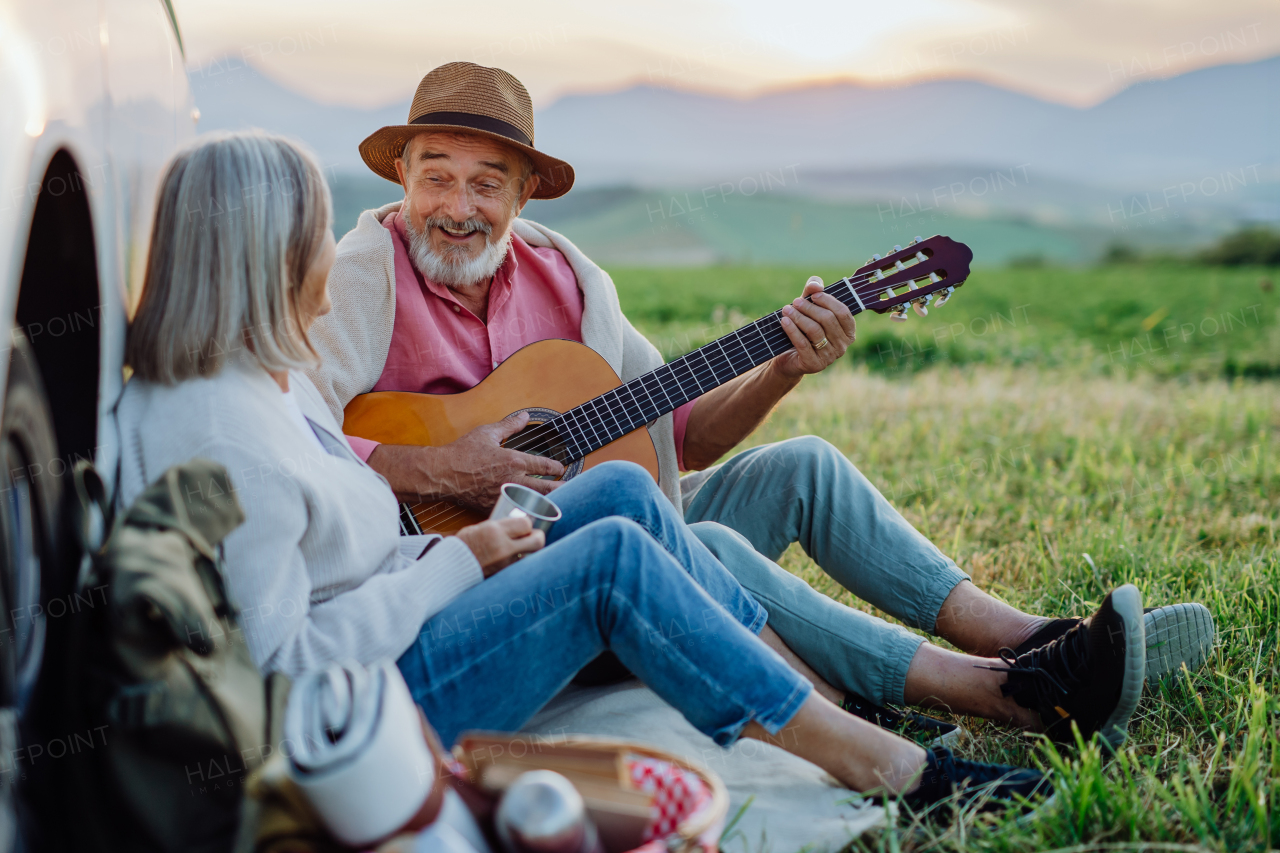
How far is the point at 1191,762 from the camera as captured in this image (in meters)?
2.04

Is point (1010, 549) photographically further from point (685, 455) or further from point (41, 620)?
point (41, 620)

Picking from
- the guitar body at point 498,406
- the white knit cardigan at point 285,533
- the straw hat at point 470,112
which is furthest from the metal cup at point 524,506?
the straw hat at point 470,112

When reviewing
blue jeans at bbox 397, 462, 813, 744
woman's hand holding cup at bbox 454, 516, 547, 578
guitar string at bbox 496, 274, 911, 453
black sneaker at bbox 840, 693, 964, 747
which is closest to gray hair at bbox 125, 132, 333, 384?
woman's hand holding cup at bbox 454, 516, 547, 578

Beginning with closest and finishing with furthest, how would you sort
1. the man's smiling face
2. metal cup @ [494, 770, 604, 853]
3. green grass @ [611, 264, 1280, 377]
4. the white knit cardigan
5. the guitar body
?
metal cup @ [494, 770, 604, 853], the white knit cardigan, the guitar body, the man's smiling face, green grass @ [611, 264, 1280, 377]

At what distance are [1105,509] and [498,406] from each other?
2725 mm

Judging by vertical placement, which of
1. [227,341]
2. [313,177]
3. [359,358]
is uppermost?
[313,177]

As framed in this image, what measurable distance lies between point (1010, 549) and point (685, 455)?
132cm

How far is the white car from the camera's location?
4.65 ft

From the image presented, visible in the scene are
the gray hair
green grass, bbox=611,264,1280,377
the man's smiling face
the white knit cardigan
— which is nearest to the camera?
the white knit cardigan

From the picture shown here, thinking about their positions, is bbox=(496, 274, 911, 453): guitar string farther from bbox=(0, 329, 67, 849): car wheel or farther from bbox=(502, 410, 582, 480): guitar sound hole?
bbox=(0, 329, 67, 849): car wheel

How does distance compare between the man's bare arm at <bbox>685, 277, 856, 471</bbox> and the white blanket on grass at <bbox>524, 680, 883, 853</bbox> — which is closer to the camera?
the white blanket on grass at <bbox>524, 680, 883, 853</bbox>

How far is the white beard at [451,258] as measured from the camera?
301 cm

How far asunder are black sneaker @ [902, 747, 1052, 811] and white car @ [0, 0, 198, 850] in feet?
5.20

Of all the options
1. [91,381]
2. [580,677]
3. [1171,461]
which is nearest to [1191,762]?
[580,677]
